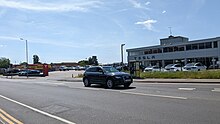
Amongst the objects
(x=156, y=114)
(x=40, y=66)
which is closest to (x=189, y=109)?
(x=156, y=114)

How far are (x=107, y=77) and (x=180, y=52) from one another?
176 feet

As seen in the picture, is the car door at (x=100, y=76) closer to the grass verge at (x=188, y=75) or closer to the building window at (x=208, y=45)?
the grass verge at (x=188, y=75)

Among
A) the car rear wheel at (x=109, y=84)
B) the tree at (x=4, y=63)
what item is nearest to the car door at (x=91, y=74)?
the car rear wheel at (x=109, y=84)

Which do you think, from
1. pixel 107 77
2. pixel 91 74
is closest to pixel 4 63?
pixel 91 74

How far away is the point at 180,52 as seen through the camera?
73.4m

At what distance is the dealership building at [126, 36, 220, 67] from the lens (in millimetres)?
65594

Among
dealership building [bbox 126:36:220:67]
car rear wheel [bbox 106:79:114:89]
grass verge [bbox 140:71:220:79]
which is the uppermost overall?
dealership building [bbox 126:36:220:67]

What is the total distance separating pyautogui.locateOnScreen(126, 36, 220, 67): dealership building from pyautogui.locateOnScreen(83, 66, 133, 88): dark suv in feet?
105

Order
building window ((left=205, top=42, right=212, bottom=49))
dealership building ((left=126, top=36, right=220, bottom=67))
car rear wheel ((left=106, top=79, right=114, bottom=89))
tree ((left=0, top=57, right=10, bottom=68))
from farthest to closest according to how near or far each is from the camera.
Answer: tree ((left=0, top=57, right=10, bottom=68)), building window ((left=205, top=42, right=212, bottom=49)), dealership building ((left=126, top=36, right=220, bottom=67)), car rear wheel ((left=106, top=79, right=114, bottom=89))

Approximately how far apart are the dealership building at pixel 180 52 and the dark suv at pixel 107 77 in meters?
32.0

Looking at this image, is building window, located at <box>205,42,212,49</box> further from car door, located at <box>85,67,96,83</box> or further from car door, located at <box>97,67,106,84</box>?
car door, located at <box>97,67,106,84</box>

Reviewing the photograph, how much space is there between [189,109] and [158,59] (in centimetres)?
7009

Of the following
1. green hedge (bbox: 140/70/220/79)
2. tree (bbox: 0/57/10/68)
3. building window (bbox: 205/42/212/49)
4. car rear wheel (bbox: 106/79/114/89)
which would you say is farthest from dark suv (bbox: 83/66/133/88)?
tree (bbox: 0/57/10/68)

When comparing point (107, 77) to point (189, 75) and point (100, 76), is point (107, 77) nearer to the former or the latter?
point (100, 76)
